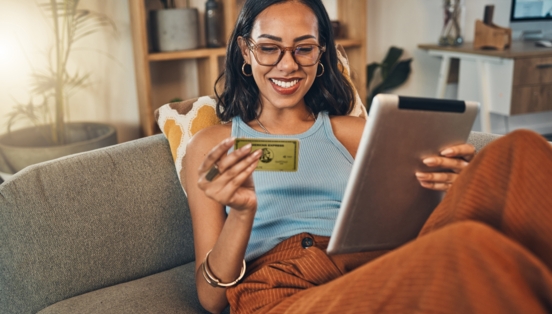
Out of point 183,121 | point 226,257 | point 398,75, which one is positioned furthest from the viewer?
point 398,75

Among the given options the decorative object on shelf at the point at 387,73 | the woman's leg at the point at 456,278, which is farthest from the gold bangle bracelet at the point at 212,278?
the decorative object on shelf at the point at 387,73

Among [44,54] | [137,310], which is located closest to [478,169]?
[137,310]

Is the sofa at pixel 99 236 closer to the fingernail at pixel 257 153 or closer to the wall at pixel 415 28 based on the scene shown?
the fingernail at pixel 257 153

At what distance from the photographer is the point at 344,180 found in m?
1.27

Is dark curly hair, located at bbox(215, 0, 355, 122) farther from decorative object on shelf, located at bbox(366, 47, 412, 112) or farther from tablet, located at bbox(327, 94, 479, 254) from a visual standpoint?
decorative object on shelf, located at bbox(366, 47, 412, 112)

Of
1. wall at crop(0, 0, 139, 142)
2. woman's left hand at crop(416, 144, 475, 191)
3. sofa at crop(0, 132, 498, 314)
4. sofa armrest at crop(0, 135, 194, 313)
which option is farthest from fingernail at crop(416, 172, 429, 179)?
wall at crop(0, 0, 139, 142)

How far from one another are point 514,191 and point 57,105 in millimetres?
2067

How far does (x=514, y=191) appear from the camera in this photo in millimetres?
829

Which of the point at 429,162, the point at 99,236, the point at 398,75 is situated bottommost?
the point at 99,236

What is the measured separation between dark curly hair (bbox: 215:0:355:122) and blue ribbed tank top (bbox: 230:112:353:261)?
0.18 metres

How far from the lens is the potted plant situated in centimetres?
232

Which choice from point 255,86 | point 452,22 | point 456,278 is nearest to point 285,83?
point 255,86

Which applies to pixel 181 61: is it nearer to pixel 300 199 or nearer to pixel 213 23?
pixel 213 23

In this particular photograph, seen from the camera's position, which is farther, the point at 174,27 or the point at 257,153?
the point at 174,27
